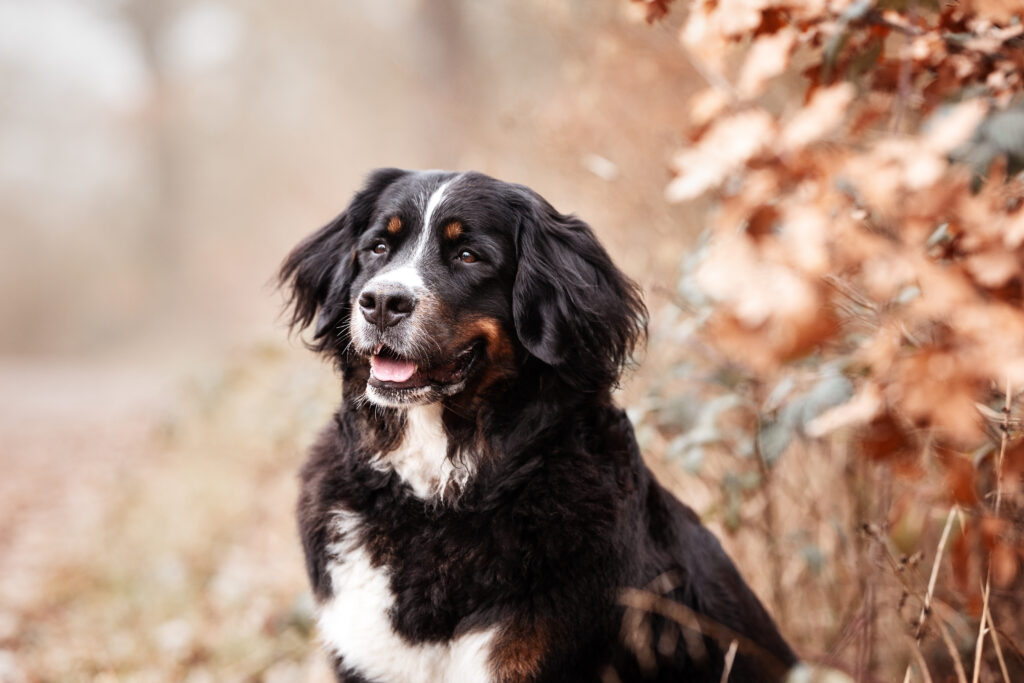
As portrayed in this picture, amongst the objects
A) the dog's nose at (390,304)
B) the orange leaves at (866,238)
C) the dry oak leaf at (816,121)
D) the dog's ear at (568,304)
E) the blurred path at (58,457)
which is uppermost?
the dry oak leaf at (816,121)

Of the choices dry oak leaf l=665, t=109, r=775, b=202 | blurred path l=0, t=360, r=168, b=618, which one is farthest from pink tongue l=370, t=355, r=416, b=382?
blurred path l=0, t=360, r=168, b=618

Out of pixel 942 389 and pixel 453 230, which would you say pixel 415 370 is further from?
pixel 942 389

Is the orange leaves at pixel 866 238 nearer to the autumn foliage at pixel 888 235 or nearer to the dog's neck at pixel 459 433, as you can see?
the autumn foliage at pixel 888 235

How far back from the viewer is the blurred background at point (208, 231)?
4398mm

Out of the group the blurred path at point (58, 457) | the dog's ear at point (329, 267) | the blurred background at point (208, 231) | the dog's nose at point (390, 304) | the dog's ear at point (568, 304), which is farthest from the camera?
the blurred path at point (58, 457)

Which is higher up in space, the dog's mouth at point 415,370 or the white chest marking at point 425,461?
the dog's mouth at point 415,370

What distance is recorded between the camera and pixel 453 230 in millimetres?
2660

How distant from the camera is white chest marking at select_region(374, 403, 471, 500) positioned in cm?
253

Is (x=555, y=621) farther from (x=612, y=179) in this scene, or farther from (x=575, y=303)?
(x=612, y=179)

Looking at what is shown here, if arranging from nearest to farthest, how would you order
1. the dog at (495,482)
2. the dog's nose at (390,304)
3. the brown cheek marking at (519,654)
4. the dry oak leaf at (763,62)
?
the dry oak leaf at (763,62), the brown cheek marking at (519,654), the dog at (495,482), the dog's nose at (390,304)

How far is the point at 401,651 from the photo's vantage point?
234 centimetres

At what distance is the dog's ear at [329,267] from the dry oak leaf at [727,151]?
1528 mm

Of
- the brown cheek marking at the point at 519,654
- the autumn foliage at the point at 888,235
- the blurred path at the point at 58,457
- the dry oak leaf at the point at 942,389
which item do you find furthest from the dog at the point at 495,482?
the blurred path at the point at 58,457

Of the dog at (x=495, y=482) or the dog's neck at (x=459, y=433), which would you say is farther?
the dog's neck at (x=459, y=433)
